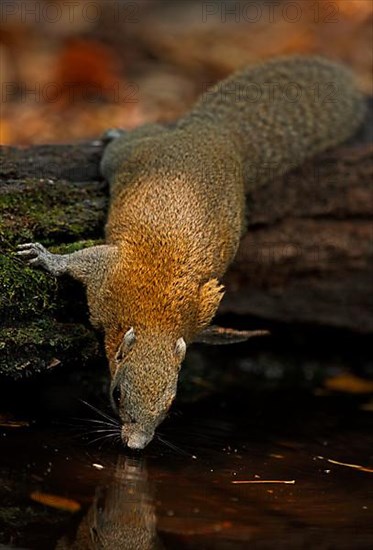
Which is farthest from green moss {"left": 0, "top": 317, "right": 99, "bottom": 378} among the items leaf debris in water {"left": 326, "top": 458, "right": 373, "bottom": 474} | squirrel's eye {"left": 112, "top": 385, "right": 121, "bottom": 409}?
leaf debris in water {"left": 326, "top": 458, "right": 373, "bottom": 474}

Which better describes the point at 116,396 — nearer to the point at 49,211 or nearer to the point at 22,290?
the point at 22,290

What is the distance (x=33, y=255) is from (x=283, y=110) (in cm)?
312

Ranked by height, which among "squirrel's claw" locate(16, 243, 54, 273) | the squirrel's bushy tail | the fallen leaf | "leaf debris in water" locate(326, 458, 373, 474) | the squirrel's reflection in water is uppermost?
the squirrel's bushy tail

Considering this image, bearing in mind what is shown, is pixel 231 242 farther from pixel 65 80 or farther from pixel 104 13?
pixel 104 13

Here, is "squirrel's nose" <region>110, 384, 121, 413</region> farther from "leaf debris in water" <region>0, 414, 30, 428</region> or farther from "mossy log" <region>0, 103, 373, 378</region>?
"mossy log" <region>0, 103, 373, 378</region>

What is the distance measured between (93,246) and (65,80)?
626 cm

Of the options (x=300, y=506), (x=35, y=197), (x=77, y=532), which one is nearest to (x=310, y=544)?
(x=300, y=506)

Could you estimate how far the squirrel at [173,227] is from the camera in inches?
225

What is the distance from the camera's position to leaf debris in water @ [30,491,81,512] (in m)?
4.67

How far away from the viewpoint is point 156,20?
14.2 meters

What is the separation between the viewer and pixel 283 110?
27.5 ft

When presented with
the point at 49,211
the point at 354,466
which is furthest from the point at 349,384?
the point at 49,211

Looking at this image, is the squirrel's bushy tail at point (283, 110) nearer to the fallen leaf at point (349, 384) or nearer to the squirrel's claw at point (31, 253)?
the fallen leaf at point (349, 384)

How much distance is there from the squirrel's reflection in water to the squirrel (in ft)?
1.34
